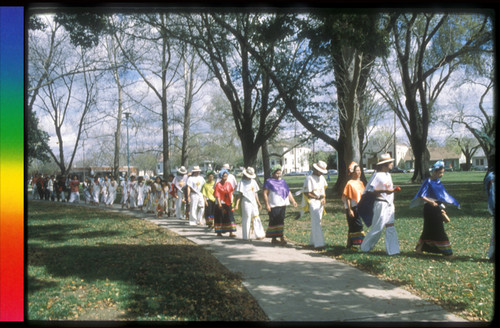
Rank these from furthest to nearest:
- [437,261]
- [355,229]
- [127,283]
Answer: [355,229], [437,261], [127,283]

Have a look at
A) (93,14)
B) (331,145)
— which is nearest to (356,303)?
(93,14)

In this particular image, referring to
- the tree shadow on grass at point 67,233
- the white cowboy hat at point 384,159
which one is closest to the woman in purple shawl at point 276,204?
the white cowboy hat at point 384,159

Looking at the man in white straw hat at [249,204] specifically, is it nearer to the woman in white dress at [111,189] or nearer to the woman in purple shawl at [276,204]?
the woman in purple shawl at [276,204]

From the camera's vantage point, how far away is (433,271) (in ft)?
21.2

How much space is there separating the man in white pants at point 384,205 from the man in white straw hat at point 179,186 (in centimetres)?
768

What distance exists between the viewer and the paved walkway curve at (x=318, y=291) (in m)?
4.77

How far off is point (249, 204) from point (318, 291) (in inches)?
161

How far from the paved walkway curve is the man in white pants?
105cm

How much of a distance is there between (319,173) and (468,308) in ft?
13.8

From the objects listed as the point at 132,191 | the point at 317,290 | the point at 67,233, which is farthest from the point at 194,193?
the point at 317,290

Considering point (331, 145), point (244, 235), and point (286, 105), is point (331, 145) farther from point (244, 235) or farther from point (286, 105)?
point (244, 235)

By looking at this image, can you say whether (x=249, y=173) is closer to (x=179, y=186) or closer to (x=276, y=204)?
(x=276, y=204)

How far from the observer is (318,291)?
5.57m

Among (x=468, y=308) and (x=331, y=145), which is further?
(x=331, y=145)
